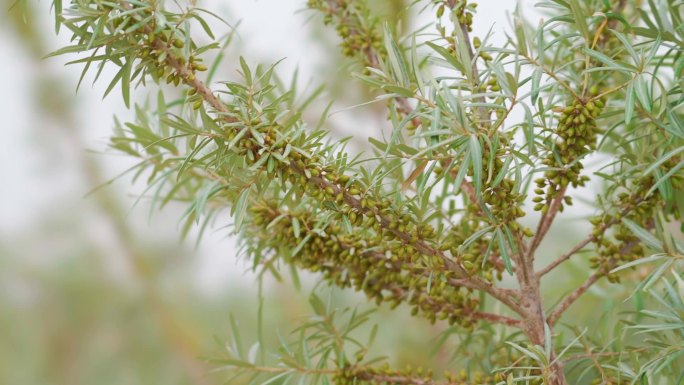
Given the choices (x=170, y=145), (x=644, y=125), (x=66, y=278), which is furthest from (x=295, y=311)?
(x=644, y=125)

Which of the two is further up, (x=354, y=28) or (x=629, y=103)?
(x=354, y=28)

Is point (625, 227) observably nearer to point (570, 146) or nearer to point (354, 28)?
point (570, 146)

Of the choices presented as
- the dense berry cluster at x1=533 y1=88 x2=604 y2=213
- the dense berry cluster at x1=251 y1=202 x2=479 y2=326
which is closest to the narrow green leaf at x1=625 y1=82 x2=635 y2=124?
the dense berry cluster at x1=533 y1=88 x2=604 y2=213

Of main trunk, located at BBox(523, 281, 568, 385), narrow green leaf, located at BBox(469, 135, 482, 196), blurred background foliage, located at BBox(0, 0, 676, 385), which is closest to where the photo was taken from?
narrow green leaf, located at BBox(469, 135, 482, 196)

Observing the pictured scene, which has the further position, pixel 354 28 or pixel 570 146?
pixel 354 28

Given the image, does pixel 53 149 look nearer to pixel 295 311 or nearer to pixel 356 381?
pixel 295 311

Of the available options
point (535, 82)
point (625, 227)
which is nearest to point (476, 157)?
point (535, 82)

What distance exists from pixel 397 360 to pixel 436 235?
0.71 metres

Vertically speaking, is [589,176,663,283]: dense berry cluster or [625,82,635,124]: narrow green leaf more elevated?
[625,82,635,124]: narrow green leaf

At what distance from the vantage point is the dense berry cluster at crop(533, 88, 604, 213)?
1.28ft

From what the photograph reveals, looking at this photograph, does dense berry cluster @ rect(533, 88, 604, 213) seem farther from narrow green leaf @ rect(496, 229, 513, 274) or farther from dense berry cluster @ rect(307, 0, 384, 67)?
dense berry cluster @ rect(307, 0, 384, 67)

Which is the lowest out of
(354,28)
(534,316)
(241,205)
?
(534,316)

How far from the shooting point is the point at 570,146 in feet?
1.33

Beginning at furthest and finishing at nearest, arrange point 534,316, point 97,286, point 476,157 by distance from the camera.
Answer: point 97,286, point 534,316, point 476,157
